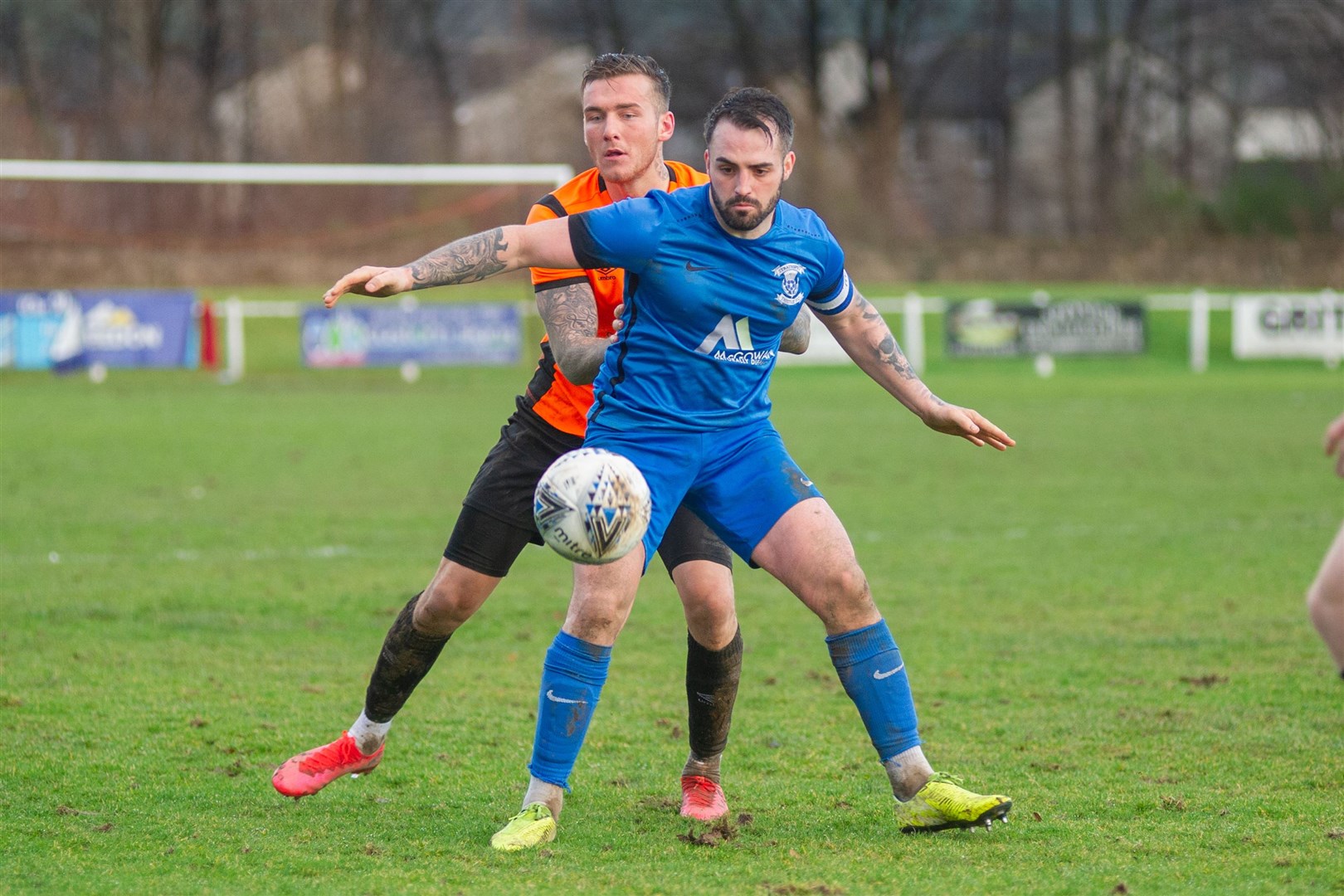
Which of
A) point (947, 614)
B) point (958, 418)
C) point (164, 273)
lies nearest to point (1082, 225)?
point (164, 273)

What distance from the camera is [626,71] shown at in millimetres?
4777

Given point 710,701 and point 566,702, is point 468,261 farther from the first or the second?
point 710,701

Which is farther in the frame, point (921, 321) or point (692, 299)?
point (921, 321)

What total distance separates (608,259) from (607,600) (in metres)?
0.99

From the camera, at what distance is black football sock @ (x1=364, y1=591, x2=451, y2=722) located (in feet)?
16.5

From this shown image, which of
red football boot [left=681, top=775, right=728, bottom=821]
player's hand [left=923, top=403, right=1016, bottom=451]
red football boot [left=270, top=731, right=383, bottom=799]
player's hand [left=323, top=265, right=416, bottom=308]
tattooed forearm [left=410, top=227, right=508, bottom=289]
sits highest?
tattooed forearm [left=410, top=227, right=508, bottom=289]

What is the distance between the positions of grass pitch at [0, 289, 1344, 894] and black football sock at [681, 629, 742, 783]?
177 millimetres

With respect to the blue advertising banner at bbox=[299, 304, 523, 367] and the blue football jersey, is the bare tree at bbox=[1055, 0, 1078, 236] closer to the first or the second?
the blue advertising banner at bbox=[299, 304, 523, 367]

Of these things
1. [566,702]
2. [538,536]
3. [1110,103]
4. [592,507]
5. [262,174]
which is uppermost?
[1110,103]

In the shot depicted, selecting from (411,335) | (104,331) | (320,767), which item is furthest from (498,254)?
(104,331)

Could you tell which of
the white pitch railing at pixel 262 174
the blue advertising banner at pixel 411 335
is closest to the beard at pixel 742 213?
the blue advertising banner at pixel 411 335

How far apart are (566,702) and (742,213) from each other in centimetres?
151

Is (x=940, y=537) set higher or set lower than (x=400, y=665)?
lower

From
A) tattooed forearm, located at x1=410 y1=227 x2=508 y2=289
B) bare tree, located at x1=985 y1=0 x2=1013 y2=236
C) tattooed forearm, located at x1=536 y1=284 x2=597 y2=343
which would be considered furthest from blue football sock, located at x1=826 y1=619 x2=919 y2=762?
bare tree, located at x1=985 y1=0 x2=1013 y2=236
